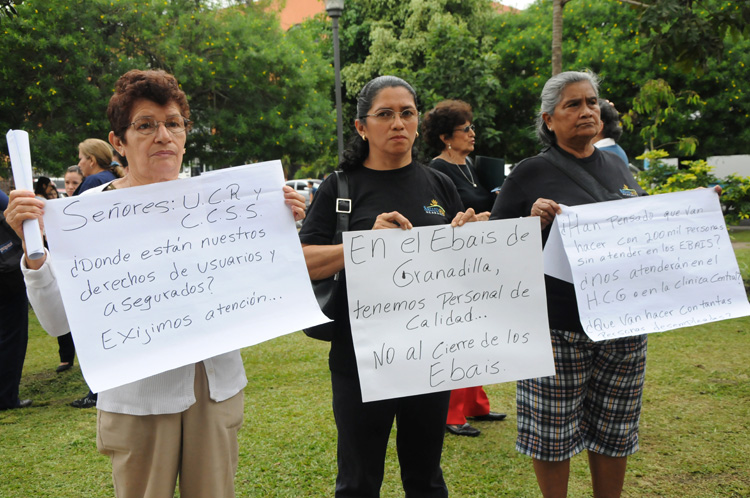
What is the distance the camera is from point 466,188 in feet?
13.0

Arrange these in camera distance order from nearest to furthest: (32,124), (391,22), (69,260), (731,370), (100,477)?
(69,260) → (100,477) → (731,370) → (32,124) → (391,22)

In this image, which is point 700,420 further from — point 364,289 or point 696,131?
point 696,131

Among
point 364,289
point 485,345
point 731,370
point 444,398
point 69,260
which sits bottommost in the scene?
point 731,370

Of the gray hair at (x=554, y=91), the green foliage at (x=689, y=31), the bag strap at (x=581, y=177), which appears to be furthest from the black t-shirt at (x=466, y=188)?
the green foliage at (x=689, y=31)

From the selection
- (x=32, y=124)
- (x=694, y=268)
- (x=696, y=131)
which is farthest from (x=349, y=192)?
(x=696, y=131)

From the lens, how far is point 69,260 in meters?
1.88

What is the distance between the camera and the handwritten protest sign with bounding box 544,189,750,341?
2539mm

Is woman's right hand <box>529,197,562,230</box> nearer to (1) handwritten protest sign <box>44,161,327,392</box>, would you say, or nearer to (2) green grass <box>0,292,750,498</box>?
(1) handwritten protest sign <box>44,161,327,392</box>

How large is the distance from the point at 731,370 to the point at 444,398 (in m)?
4.00

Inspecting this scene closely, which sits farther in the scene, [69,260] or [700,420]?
[700,420]

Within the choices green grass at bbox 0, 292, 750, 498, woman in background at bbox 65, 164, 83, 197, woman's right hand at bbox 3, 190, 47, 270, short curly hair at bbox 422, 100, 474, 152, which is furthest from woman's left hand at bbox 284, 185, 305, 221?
woman in background at bbox 65, 164, 83, 197

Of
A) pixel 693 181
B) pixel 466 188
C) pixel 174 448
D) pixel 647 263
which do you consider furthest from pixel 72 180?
pixel 693 181

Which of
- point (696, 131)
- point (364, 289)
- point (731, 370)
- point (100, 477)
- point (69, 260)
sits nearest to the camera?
point (69, 260)

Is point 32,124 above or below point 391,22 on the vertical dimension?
below
